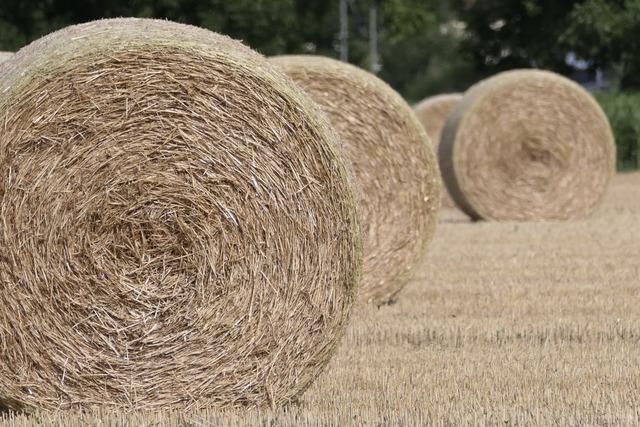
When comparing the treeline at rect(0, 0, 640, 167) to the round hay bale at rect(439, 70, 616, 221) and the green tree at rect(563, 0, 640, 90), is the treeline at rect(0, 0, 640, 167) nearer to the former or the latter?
the green tree at rect(563, 0, 640, 90)

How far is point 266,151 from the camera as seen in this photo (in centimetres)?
673

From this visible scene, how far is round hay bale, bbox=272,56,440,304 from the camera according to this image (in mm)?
10516

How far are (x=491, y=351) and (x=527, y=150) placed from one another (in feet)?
30.6

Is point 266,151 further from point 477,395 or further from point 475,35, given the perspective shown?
point 475,35

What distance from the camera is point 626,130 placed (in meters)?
30.0

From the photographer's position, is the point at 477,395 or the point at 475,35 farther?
the point at 475,35

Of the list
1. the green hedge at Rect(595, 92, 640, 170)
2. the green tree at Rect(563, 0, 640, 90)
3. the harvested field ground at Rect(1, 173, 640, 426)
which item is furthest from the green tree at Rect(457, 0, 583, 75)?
the harvested field ground at Rect(1, 173, 640, 426)

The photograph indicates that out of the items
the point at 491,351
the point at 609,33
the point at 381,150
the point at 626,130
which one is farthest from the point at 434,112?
the point at 609,33

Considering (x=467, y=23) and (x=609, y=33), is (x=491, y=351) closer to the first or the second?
(x=609, y=33)

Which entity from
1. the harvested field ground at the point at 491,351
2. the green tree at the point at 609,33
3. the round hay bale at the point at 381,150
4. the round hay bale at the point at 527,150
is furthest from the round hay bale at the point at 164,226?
the green tree at the point at 609,33

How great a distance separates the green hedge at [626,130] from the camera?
2994 cm

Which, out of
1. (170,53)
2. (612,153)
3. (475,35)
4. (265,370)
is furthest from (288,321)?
(475,35)

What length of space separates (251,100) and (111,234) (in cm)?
85

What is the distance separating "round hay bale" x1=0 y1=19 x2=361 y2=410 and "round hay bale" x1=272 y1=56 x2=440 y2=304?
Answer: 12.0 feet
